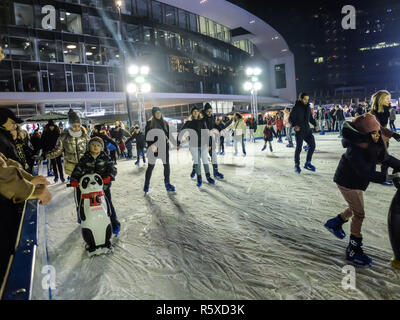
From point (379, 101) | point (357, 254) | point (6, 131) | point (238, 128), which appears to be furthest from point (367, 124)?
point (238, 128)

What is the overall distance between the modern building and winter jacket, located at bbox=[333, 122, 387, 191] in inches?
573

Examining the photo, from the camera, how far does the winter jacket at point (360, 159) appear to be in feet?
8.95

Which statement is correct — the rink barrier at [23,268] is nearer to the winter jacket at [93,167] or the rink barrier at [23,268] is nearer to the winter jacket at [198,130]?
the winter jacket at [93,167]

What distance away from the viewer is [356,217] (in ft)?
9.38

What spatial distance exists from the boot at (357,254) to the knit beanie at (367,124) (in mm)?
1087

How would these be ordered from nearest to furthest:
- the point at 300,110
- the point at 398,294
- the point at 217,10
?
the point at 398,294, the point at 300,110, the point at 217,10

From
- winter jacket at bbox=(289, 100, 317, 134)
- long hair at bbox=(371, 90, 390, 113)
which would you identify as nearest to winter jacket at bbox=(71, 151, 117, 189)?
long hair at bbox=(371, 90, 390, 113)

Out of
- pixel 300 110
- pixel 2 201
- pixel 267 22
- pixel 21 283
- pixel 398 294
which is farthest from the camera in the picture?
pixel 267 22

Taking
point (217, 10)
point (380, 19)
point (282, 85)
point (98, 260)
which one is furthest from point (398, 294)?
point (380, 19)

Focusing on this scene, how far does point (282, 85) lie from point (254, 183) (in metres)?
61.1

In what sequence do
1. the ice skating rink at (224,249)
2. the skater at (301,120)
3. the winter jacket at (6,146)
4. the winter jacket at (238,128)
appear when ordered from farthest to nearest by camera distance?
the winter jacket at (238,128)
the skater at (301,120)
the winter jacket at (6,146)
the ice skating rink at (224,249)

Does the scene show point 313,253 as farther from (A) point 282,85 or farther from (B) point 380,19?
(B) point 380,19

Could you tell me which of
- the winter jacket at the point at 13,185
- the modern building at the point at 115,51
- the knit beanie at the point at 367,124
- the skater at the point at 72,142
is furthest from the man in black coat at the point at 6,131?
the modern building at the point at 115,51

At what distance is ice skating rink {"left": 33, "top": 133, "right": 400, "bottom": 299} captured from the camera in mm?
2461
